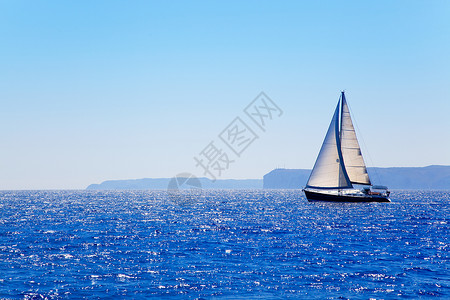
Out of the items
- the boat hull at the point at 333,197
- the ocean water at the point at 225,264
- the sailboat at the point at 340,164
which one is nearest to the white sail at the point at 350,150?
the sailboat at the point at 340,164

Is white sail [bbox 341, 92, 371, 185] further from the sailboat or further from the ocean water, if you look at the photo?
the ocean water

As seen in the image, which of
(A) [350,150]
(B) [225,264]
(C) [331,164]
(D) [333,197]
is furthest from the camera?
(A) [350,150]

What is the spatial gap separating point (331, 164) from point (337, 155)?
212 cm

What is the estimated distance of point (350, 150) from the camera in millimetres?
84625

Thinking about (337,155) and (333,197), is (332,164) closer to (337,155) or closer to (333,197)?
(337,155)

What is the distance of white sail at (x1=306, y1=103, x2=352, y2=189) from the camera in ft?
268

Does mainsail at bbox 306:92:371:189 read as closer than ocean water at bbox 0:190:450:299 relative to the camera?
No

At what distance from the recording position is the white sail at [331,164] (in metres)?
81.6

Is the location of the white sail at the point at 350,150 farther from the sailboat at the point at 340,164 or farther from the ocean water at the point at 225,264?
the ocean water at the point at 225,264

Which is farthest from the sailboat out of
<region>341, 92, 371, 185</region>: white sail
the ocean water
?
the ocean water

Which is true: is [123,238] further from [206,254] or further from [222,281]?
[222,281]

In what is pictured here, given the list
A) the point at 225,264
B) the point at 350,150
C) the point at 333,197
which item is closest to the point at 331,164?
the point at 350,150

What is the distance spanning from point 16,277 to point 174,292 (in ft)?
30.9

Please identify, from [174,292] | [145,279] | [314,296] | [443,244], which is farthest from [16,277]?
[443,244]
